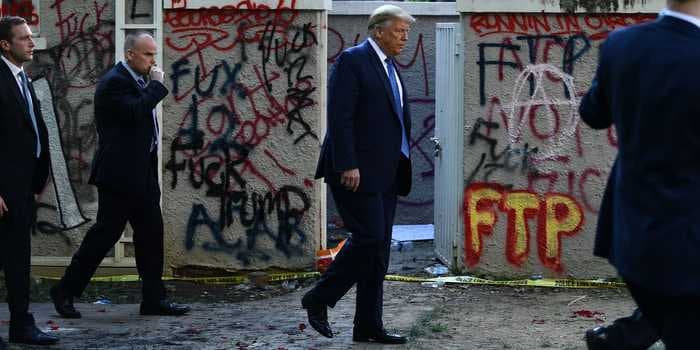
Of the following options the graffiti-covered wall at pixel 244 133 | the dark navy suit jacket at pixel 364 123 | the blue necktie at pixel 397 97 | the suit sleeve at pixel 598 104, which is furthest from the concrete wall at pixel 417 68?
the suit sleeve at pixel 598 104

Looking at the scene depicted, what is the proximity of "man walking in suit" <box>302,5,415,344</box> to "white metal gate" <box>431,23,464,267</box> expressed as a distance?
2405 millimetres

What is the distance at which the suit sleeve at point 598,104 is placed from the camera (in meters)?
4.17

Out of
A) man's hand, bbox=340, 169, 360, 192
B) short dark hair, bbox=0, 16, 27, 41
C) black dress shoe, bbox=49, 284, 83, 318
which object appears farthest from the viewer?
black dress shoe, bbox=49, 284, 83, 318

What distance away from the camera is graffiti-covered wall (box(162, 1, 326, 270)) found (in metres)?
9.50

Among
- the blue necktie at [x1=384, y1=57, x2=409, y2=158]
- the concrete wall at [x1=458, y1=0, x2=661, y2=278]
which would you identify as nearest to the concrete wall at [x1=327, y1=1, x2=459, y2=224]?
the concrete wall at [x1=458, y1=0, x2=661, y2=278]

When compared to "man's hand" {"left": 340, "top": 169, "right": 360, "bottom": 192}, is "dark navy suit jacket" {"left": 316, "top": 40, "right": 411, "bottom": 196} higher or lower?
higher

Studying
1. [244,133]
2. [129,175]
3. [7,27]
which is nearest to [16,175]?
[7,27]

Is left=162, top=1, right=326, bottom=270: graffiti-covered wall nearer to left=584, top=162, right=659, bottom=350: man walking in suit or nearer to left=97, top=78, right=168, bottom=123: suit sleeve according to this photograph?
left=97, top=78, right=168, bottom=123: suit sleeve

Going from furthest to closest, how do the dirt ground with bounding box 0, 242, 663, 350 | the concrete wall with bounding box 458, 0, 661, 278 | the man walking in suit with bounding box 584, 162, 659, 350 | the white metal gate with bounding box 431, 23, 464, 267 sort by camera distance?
the white metal gate with bounding box 431, 23, 464, 267 → the concrete wall with bounding box 458, 0, 661, 278 → the dirt ground with bounding box 0, 242, 663, 350 → the man walking in suit with bounding box 584, 162, 659, 350

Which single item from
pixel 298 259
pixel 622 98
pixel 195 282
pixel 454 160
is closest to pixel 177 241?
pixel 195 282

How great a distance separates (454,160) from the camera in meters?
9.52

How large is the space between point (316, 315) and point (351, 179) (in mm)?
805

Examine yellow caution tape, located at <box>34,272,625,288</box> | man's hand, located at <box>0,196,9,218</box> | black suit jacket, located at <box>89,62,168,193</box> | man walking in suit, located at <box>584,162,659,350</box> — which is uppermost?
black suit jacket, located at <box>89,62,168,193</box>

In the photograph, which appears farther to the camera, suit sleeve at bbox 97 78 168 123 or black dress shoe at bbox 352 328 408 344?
suit sleeve at bbox 97 78 168 123
